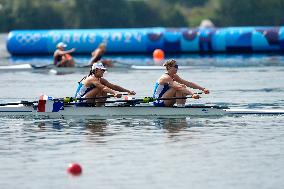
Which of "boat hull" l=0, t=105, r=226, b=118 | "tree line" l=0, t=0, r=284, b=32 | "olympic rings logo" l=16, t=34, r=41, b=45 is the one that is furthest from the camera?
"tree line" l=0, t=0, r=284, b=32

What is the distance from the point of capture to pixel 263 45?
67.0 m

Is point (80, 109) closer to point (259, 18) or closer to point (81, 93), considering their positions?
point (81, 93)

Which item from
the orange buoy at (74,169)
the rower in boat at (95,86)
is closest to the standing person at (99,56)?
the rower in boat at (95,86)

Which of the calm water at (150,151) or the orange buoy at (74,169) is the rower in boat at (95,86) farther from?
the orange buoy at (74,169)

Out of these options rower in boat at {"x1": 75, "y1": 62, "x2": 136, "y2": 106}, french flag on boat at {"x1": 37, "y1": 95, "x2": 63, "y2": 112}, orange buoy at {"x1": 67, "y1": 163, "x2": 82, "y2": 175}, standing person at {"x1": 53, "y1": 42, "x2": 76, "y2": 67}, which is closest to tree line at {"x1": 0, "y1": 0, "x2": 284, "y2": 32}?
standing person at {"x1": 53, "y1": 42, "x2": 76, "y2": 67}

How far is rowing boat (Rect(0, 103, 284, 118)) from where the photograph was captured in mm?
29438

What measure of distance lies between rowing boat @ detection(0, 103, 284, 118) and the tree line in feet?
236

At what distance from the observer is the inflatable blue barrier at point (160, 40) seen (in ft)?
220

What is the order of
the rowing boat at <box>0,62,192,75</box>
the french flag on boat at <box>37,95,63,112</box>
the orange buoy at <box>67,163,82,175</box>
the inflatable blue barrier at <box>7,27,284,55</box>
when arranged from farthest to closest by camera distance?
the inflatable blue barrier at <box>7,27,284,55</box>, the rowing boat at <box>0,62,192,75</box>, the french flag on boat at <box>37,95,63,112</box>, the orange buoy at <box>67,163,82,175</box>

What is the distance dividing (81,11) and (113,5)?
3.42 meters

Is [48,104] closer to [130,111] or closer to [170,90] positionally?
[130,111]

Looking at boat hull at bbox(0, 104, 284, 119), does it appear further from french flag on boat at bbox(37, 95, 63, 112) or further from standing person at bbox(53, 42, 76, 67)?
standing person at bbox(53, 42, 76, 67)

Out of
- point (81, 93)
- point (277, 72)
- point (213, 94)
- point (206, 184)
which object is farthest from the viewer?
point (277, 72)

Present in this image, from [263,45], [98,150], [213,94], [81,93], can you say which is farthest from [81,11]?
[98,150]
